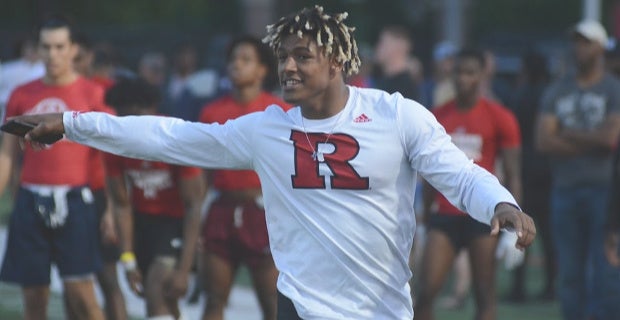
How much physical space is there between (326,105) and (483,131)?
4650mm

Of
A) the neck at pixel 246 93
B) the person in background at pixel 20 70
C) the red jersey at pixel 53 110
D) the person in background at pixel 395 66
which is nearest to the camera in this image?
the red jersey at pixel 53 110

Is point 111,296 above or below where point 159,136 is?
below

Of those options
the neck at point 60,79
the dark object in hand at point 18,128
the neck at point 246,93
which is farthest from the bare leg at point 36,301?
the dark object in hand at point 18,128

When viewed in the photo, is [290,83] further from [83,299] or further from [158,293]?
[83,299]

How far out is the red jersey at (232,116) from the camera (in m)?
10.7

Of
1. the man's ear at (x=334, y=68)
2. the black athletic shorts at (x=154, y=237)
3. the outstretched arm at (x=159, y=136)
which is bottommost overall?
the black athletic shorts at (x=154, y=237)

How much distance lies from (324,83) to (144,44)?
30955 mm

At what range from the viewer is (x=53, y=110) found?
34.5 feet

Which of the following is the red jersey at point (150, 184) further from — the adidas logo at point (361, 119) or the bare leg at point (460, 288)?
the bare leg at point (460, 288)

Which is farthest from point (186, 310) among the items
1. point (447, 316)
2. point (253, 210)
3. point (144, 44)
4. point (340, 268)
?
point (144, 44)

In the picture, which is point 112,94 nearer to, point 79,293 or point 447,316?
point 79,293

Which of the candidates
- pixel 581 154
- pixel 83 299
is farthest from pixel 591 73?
pixel 83 299

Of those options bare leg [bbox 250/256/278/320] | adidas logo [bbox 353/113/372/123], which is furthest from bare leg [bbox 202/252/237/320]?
adidas logo [bbox 353/113/372/123]

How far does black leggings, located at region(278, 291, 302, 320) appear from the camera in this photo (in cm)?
704
